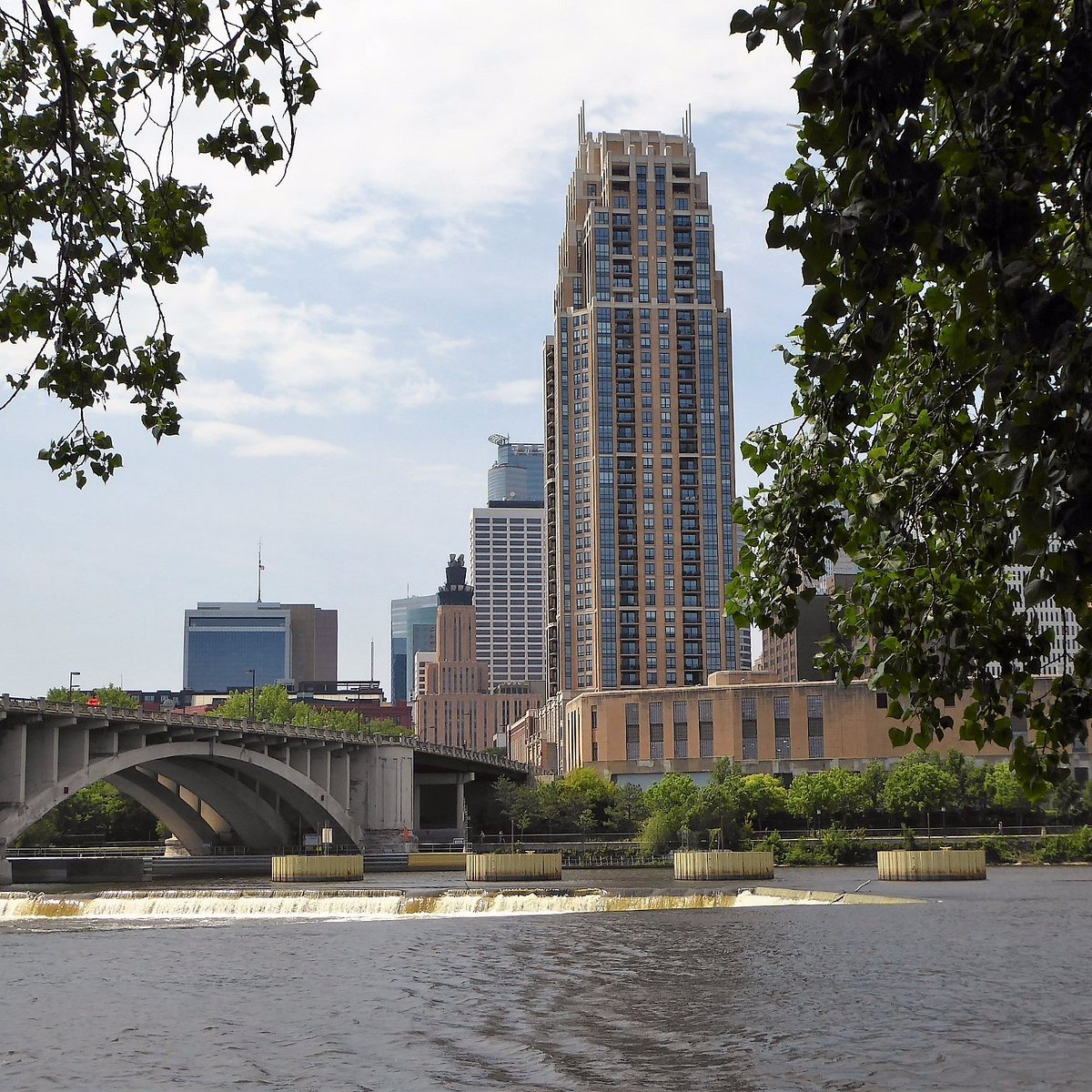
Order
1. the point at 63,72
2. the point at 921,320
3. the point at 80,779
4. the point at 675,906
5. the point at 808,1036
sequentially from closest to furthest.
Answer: the point at 63,72
the point at 921,320
the point at 808,1036
the point at 675,906
the point at 80,779

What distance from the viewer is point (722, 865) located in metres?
89.3

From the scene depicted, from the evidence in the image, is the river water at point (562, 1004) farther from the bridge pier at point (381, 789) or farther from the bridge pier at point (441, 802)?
the bridge pier at point (441, 802)

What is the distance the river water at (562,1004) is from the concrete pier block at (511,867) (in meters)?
31.8

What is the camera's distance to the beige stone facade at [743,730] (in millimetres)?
153625

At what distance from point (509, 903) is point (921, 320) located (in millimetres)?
56925

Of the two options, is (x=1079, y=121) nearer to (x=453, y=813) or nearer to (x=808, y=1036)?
(x=808, y=1036)

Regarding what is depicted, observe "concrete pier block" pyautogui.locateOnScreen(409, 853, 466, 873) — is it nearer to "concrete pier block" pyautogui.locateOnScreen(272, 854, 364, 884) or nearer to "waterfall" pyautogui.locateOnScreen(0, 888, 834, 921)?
"concrete pier block" pyautogui.locateOnScreen(272, 854, 364, 884)

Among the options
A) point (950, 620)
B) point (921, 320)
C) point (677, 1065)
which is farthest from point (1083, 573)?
point (677, 1065)

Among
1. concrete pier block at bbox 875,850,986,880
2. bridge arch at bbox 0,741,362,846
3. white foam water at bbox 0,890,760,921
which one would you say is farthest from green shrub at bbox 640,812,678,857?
white foam water at bbox 0,890,760,921

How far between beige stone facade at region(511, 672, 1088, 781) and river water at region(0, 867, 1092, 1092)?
94.9 m

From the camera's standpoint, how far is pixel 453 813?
16738cm

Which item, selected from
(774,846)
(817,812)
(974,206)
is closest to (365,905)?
(774,846)

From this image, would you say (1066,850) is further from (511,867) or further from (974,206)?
(974,206)

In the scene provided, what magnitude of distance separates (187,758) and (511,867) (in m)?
30.9
